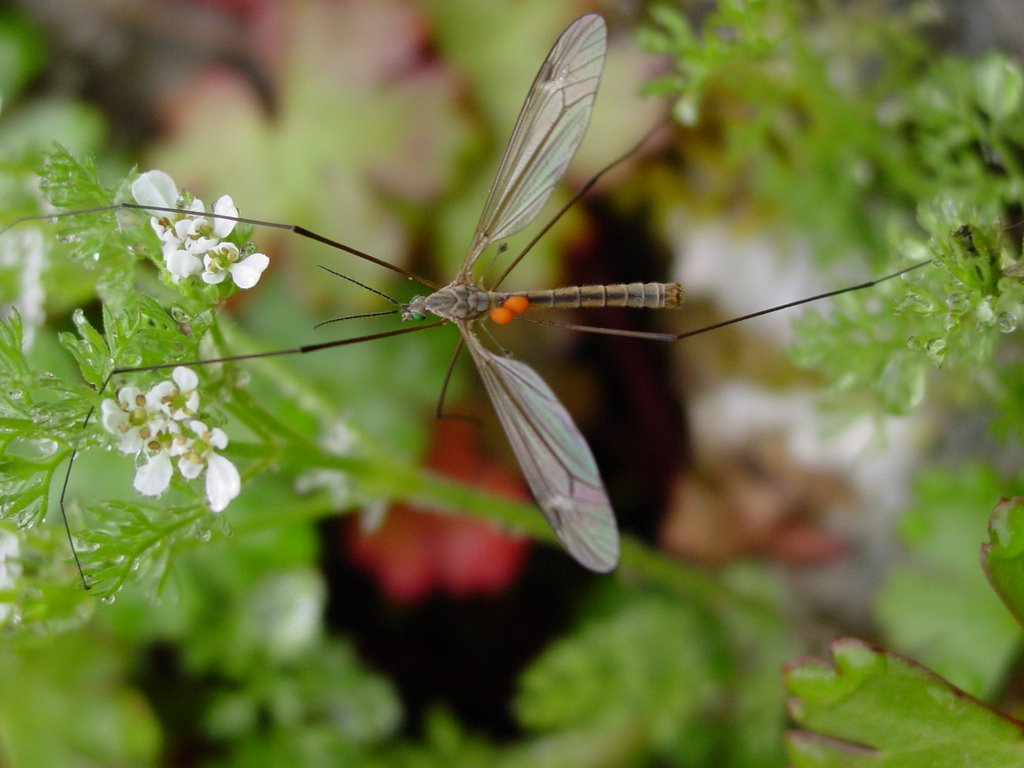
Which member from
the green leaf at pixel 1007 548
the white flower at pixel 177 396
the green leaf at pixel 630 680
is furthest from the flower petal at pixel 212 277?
the green leaf at pixel 630 680

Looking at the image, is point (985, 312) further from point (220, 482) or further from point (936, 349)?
point (220, 482)

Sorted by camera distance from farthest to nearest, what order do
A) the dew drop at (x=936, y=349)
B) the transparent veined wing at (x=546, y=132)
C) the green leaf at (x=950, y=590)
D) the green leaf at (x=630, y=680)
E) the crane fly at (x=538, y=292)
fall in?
the green leaf at (x=630, y=680) < the green leaf at (x=950, y=590) < the transparent veined wing at (x=546, y=132) < the crane fly at (x=538, y=292) < the dew drop at (x=936, y=349)

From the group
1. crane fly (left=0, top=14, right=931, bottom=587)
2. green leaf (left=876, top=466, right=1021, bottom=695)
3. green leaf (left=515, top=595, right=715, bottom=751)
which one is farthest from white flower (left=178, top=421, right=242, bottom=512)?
green leaf (left=876, top=466, right=1021, bottom=695)

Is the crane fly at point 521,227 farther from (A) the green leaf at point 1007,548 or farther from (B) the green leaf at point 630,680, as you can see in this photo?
(B) the green leaf at point 630,680

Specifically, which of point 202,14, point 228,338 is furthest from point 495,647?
point 202,14

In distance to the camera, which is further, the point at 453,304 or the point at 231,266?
the point at 453,304

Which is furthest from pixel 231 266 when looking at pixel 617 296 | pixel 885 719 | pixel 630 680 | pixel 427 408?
pixel 630 680
